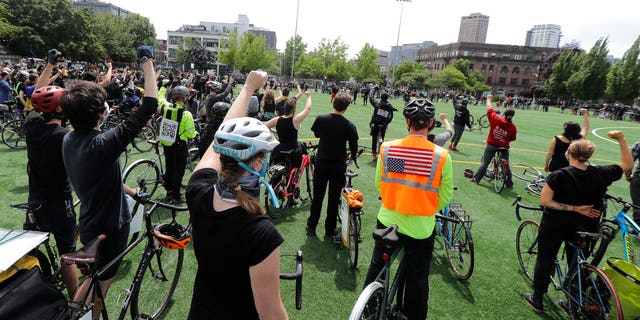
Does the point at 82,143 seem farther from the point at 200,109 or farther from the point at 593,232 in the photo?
the point at 200,109

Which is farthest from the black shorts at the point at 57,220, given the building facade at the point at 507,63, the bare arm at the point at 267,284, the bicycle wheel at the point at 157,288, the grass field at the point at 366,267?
the building facade at the point at 507,63

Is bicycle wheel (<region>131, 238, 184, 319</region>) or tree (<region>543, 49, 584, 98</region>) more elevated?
tree (<region>543, 49, 584, 98</region>)

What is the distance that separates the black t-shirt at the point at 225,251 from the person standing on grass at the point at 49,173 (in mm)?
2306

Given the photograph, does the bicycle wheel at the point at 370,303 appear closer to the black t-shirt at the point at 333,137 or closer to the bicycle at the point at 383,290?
the bicycle at the point at 383,290

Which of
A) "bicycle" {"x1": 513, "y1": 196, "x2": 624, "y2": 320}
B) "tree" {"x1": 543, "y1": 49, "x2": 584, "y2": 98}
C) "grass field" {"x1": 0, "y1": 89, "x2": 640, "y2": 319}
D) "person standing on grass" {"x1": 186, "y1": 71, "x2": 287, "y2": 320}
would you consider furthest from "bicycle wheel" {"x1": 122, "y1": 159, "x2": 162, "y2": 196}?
"tree" {"x1": 543, "y1": 49, "x2": 584, "y2": 98}

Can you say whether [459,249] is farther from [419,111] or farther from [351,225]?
[419,111]

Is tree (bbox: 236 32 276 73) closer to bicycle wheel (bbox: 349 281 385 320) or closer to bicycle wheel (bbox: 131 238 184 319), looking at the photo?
bicycle wheel (bbox: 131 238 184 319)

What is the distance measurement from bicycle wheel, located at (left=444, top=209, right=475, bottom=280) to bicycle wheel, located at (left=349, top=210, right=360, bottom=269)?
1.44 meters

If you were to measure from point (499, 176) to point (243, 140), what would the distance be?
31.0 feet

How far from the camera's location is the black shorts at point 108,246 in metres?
2.93

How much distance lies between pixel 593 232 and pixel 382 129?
7.62 meters

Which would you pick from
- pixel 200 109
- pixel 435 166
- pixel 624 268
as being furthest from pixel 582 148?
pixel 200 109

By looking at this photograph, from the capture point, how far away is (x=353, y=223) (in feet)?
15.9

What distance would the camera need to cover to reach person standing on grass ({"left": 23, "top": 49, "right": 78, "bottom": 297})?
3.17 m
